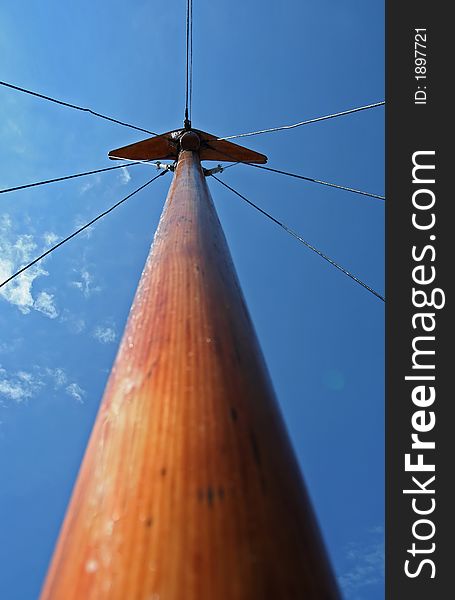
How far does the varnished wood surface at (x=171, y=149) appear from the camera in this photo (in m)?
4.94

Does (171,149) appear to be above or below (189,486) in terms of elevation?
above

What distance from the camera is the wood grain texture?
760 millimetres

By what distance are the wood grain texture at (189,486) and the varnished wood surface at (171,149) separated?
3.89 meters

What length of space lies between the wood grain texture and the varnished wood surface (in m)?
3.89

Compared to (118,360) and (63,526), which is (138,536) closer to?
(63,526)

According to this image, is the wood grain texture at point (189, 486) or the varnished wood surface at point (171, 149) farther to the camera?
the varnished wood surface at point (171, 149)

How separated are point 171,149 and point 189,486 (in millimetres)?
4486

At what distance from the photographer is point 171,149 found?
16.3 feet

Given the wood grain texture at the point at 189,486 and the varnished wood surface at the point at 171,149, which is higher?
the varnished wood surface at the point at 171,149

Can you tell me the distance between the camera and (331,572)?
910 mm

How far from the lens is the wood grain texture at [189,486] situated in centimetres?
76

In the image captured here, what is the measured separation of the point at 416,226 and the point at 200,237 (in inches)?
210

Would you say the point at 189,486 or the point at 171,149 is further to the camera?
the point at 171,149

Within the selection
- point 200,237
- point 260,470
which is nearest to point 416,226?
point 200,237
